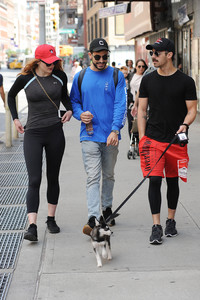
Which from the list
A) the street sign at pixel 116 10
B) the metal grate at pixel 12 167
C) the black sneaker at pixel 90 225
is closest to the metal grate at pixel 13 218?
the black sneaker at pixel 90 225

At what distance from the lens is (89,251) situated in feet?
17.9

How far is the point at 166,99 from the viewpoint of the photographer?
5562 mm

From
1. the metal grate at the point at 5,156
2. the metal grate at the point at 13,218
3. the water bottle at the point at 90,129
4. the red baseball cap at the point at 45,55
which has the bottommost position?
the metal grate at the point at 13,218

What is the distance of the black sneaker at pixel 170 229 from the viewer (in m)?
5.85

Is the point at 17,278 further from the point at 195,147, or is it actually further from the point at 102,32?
the point at 102,32

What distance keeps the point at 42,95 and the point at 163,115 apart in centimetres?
110

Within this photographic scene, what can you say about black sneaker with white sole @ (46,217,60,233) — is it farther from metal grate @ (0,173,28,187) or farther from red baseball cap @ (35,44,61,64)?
metal grate @ (0,173,28,187)

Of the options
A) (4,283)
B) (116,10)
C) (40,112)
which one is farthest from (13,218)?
(116,10)

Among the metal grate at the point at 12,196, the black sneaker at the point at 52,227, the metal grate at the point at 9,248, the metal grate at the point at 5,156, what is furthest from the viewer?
the metal grate at the point at 5,156

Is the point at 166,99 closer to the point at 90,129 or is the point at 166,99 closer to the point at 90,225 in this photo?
the point at 90,129

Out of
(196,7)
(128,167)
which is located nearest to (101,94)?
(128,167)

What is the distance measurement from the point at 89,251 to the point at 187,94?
1.63m

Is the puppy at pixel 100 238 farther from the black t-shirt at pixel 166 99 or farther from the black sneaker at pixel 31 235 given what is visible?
the black t-shirt at pixel 166 99

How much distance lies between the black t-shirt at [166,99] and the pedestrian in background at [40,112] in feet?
2.59
